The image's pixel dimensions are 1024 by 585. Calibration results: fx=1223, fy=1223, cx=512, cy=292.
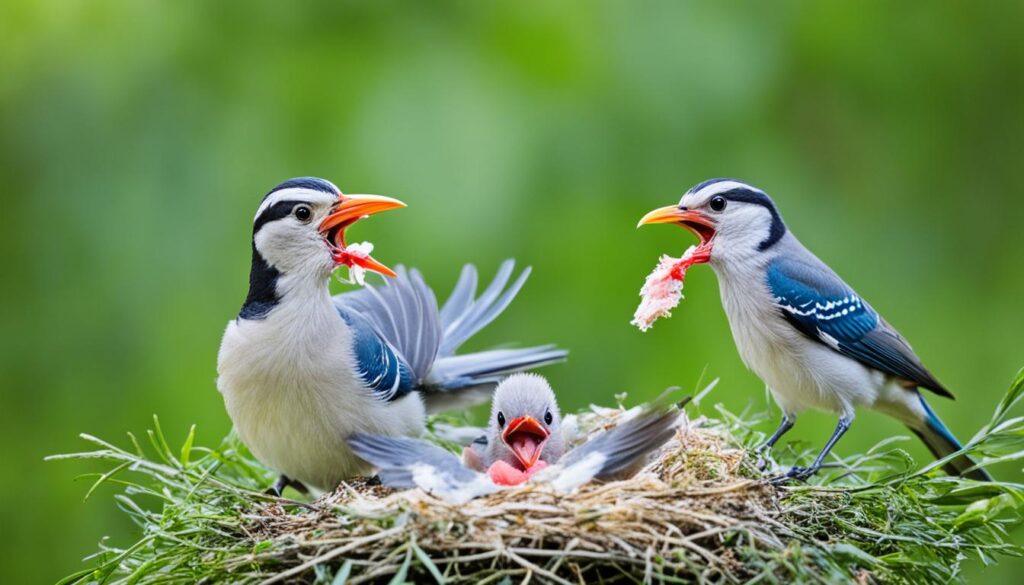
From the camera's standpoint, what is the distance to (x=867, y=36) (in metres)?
5.90

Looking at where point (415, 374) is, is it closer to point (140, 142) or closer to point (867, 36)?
point (140, 142)

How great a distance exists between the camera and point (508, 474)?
11.0ft

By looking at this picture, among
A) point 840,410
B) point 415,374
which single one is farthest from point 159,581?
point 840,410

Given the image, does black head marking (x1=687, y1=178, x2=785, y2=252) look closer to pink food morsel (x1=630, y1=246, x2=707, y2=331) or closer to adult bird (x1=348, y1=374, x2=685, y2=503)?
pink food morsel (x1=630, y1=246, x2=707, y2=331)

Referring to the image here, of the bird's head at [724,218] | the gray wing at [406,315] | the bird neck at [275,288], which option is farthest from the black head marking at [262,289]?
the bird's head at [724,218]

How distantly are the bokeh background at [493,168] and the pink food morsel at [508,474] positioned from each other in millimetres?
1944

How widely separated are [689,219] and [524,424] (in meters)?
0.84

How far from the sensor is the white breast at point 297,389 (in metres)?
3.63

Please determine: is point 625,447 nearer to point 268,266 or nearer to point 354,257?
point 354,257

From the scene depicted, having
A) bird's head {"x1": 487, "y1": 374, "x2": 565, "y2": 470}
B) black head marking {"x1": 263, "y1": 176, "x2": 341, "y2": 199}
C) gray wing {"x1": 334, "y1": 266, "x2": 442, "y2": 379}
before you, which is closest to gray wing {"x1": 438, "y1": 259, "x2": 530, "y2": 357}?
gray wing {"x1": 334, "y1": 266, "x2": 442, "y2": 379}

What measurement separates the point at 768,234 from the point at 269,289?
5.18 ft

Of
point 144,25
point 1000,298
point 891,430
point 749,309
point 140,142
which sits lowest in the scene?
point 891,430

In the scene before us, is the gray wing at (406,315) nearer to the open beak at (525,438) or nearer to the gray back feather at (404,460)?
the open beak at (525,438)

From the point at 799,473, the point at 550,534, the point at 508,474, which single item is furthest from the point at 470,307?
the point at 550,534
